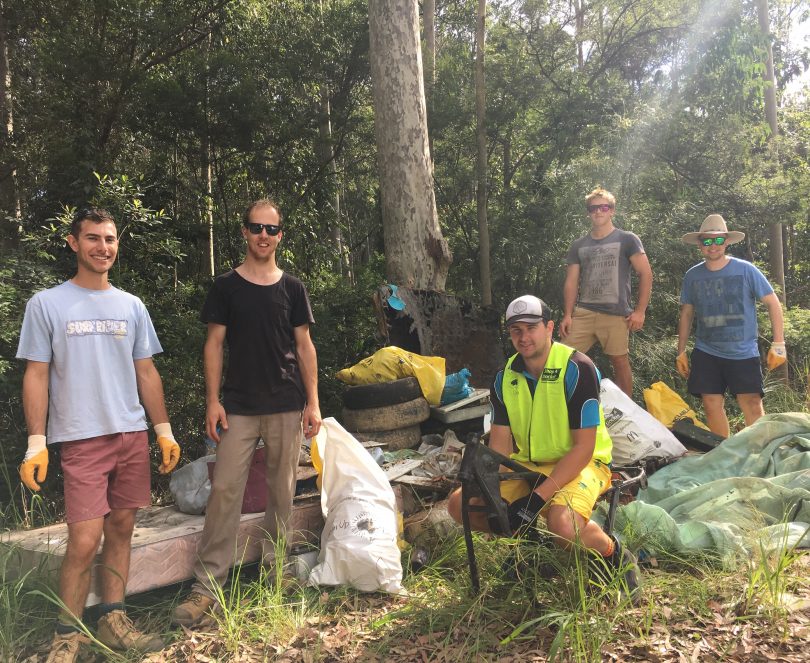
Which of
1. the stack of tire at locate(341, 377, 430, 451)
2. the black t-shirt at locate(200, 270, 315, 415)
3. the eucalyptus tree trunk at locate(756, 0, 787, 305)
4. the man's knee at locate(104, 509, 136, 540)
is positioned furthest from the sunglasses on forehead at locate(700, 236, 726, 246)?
the eucalyptus tree trunk at locate(756, 0, 787, 305)

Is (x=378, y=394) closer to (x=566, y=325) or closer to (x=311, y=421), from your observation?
(x=311, y=421)

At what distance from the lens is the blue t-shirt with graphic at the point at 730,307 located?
→ 485 centimetres

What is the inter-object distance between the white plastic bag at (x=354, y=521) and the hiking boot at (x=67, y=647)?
3.68 feet

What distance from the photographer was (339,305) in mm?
7141

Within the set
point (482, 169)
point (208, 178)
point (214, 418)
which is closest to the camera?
point (214, 418)

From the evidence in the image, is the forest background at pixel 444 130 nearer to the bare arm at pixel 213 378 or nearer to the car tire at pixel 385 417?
the car tire at pixel 385 417

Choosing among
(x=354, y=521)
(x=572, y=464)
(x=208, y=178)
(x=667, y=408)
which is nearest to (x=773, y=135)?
(x=667, y=408)

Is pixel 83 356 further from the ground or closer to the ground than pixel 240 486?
further from the ground

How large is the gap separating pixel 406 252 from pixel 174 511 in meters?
3.74

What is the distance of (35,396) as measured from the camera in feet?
9.52

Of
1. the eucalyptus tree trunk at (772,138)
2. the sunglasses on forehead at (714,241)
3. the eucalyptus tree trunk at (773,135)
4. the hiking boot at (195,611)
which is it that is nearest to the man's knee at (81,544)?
the hiking boot at (195,611)

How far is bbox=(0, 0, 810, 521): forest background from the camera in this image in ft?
28.9

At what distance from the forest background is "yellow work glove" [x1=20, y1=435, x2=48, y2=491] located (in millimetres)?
4687

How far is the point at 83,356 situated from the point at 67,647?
1303mm
